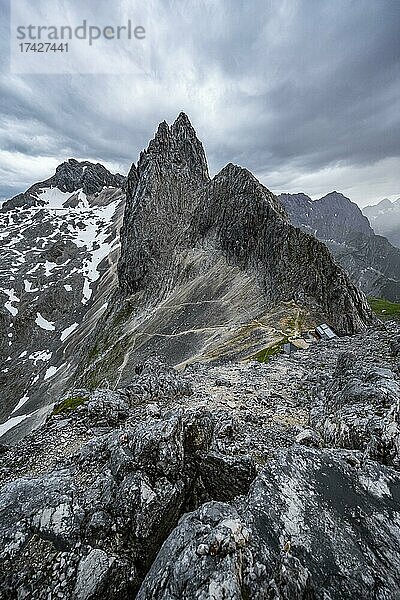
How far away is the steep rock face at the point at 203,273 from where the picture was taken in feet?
152

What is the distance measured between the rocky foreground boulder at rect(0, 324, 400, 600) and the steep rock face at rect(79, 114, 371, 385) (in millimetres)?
24495

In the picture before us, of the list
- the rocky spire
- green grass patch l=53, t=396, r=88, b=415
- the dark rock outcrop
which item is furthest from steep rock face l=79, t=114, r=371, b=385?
the dark rock outcrop

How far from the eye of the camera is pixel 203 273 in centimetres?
7088

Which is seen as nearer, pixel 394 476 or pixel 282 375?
pixel 394 476

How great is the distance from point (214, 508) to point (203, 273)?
208 feet

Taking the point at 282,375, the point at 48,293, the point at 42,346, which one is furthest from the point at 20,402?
the point at 282,375

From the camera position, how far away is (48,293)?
5842 inches

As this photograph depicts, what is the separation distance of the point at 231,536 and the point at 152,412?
12.1 metres

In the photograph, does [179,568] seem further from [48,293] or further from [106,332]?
[48,293]

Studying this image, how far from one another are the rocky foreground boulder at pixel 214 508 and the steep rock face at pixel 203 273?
24.5m

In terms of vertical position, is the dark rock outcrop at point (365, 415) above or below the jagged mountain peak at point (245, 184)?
below

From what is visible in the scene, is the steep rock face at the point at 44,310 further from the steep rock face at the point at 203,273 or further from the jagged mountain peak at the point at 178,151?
the jagged mountain peak at the point at 178,151

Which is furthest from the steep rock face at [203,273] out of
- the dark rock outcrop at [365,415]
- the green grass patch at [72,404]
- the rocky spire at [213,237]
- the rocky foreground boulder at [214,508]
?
the rocky foreground boulder at [214,508]

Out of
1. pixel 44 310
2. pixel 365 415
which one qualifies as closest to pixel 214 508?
pixel 365 415
